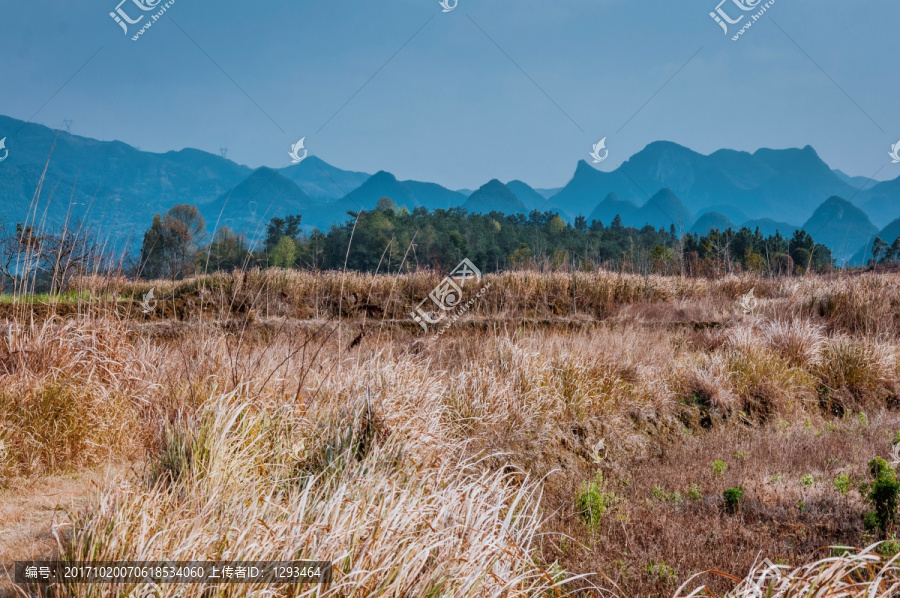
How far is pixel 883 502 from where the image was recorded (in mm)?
3922

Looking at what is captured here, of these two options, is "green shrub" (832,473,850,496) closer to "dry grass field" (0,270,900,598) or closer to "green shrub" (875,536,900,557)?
"dry grass field" (0,270,900,598)

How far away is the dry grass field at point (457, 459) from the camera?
2.30m

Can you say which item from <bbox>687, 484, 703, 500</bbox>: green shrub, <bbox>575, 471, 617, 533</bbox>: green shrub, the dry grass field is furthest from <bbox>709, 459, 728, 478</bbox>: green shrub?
<bbox>575, 471, 617, 533</bbox>: green shrub

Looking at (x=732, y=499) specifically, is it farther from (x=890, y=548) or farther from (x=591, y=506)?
(x=591, y=506)

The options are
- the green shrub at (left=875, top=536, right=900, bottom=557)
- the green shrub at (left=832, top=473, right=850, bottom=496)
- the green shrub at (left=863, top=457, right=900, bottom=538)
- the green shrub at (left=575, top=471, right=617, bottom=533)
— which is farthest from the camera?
the green shrub at (left=832, top=473, right=850, bottom=496)

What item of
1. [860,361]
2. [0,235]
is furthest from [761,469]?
[0,235]

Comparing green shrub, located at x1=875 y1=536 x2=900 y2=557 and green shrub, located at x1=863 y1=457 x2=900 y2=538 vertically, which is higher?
green shrub, located at x1=863 y1=457 x2=900 y2=538

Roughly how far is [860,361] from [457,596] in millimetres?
8329

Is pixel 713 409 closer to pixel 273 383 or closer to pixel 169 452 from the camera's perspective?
pixel 273 383

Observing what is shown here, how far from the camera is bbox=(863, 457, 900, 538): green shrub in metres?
3.84

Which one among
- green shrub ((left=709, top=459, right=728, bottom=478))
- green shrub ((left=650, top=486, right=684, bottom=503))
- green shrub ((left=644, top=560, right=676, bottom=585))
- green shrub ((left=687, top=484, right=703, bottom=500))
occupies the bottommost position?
green shrub ((left=644, top=560, right=676, bottom=585))

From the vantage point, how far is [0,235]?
9.22m

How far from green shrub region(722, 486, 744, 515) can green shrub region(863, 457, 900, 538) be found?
793mm

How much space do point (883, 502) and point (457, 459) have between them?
2.93 meters
